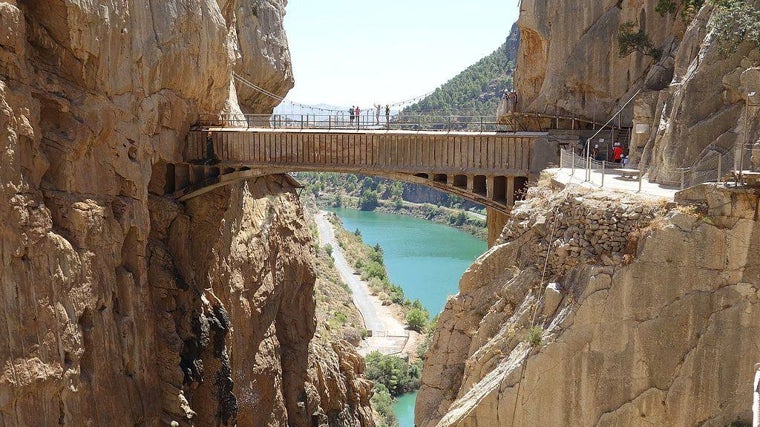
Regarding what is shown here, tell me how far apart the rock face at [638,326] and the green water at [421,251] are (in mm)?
66756

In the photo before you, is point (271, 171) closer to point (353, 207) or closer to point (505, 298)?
point (505, 298)

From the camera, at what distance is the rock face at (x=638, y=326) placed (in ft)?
39.0

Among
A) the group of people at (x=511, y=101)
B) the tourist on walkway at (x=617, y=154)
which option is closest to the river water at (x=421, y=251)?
the group of people at (x=511, y=101)

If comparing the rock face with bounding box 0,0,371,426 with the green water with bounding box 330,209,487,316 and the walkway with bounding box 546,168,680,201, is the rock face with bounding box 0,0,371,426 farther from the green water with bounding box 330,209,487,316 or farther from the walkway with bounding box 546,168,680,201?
the green water with bounding box 330,209,487,316

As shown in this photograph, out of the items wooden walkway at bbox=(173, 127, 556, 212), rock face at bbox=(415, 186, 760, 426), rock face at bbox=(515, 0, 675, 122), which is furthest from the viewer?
rock face at bbox=(515, 0, 675, 122)

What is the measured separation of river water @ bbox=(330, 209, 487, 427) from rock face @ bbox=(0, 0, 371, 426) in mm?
50629

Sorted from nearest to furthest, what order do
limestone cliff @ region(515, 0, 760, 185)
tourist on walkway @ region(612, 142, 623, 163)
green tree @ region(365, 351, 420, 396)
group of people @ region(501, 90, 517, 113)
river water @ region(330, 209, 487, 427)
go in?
→ limestone cliff @ region(515, 0, 760, 185)
tourist on walkway @ region(612, 142, 623, 163)
group of people @ region(501, 90, 517, 113)
green tree @ region(365, 351, 420, 396)
river water @ region(330, 209, 487, 427)

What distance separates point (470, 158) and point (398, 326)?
47.1 meters

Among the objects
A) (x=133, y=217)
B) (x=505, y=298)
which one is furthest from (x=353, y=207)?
(x=505, y=298)

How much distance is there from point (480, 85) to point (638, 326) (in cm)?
13563

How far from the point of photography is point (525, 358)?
1275 cm

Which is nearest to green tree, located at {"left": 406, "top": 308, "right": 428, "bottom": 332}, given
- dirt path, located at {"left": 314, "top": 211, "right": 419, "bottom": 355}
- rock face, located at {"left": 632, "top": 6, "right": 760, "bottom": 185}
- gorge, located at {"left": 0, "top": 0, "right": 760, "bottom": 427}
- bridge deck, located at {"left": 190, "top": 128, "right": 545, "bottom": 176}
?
dirt path, located at {"left": 314, "top": 211, "right": 419, "bottom": 355}

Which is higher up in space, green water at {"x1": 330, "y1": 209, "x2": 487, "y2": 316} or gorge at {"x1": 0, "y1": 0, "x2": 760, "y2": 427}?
gorge at {"x1": 0, "y1": 0, "x2": 760, "y2": 427}

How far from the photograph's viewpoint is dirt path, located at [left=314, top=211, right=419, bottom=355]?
208ft
